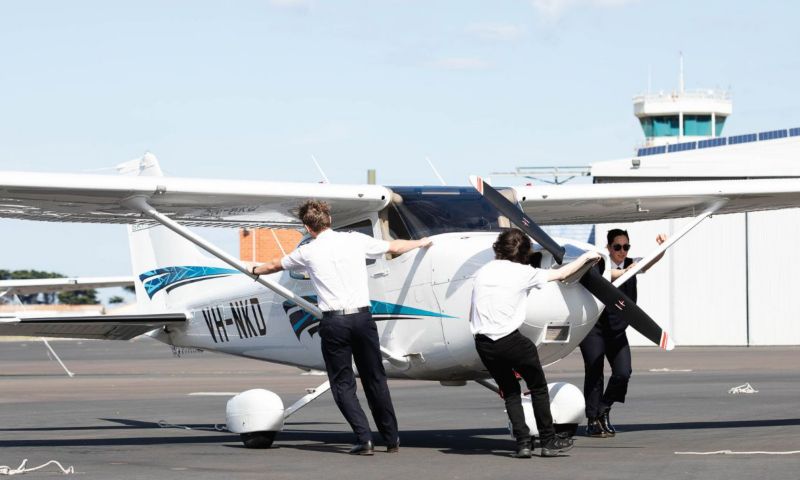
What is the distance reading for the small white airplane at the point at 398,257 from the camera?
31.9 feet

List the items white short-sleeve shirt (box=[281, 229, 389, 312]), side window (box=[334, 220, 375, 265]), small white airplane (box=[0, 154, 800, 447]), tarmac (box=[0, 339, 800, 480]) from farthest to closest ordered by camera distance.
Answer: side window (box=[334, 220, 375, 265]), small white airplane (box=[0, 154, 800, 447]), white short-sleeve shirt (box=[281, 229, 389, 312]), tarmac (box=[0, 339, 800, 480])

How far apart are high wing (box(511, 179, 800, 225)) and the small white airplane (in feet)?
0.06

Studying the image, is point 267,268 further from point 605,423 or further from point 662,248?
point 662,248

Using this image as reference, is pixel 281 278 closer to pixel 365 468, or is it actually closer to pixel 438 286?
pixel 438 286

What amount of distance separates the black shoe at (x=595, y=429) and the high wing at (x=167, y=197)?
2.67 metres

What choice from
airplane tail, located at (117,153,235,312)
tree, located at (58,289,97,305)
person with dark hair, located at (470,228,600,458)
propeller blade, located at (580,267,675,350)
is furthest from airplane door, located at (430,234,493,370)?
tree, located at (58,289,97,305)

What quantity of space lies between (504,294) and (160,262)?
7.25m

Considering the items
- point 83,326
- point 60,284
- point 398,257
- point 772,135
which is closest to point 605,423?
point 398,257

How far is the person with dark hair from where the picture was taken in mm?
9031

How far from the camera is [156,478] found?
8133 millimetres

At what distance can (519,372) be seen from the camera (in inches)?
363

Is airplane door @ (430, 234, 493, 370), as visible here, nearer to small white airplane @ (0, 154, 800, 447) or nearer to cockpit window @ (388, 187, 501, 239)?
small white airplane @ (0, 154, 800, 447)

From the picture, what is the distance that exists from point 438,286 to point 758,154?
38.7 m

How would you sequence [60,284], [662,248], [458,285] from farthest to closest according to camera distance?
[60,284]
[662,248]
[458,285]
